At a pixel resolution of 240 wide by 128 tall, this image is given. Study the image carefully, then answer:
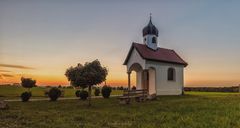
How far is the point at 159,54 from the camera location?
4084 cm

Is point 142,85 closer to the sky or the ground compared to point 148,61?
closer to the ground

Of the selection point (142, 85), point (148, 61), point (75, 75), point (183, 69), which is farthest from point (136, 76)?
point (75, 75)

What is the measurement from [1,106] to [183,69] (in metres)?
28.2

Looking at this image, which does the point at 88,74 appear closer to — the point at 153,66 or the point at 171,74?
the point at 153,66

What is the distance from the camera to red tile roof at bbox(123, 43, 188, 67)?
123 feet

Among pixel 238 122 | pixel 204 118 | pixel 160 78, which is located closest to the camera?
pixel 238 122

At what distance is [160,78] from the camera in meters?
39.8

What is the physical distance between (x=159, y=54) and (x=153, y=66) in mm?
3242

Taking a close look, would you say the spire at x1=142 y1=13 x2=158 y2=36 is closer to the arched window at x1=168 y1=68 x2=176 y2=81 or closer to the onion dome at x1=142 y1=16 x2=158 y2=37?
the onion dome at x1=142 y1=16 x2=158 y2=37

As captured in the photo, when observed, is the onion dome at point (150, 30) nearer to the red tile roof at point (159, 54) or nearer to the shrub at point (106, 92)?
the red tile roof at point (159, 54)

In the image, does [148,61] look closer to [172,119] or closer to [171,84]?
[171,84]

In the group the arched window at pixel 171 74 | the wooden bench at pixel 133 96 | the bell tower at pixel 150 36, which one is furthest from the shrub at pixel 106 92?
the arched window at pixel 171 74

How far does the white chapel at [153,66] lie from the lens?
37656mm

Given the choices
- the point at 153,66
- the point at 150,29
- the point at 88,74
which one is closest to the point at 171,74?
the point at 153,66
